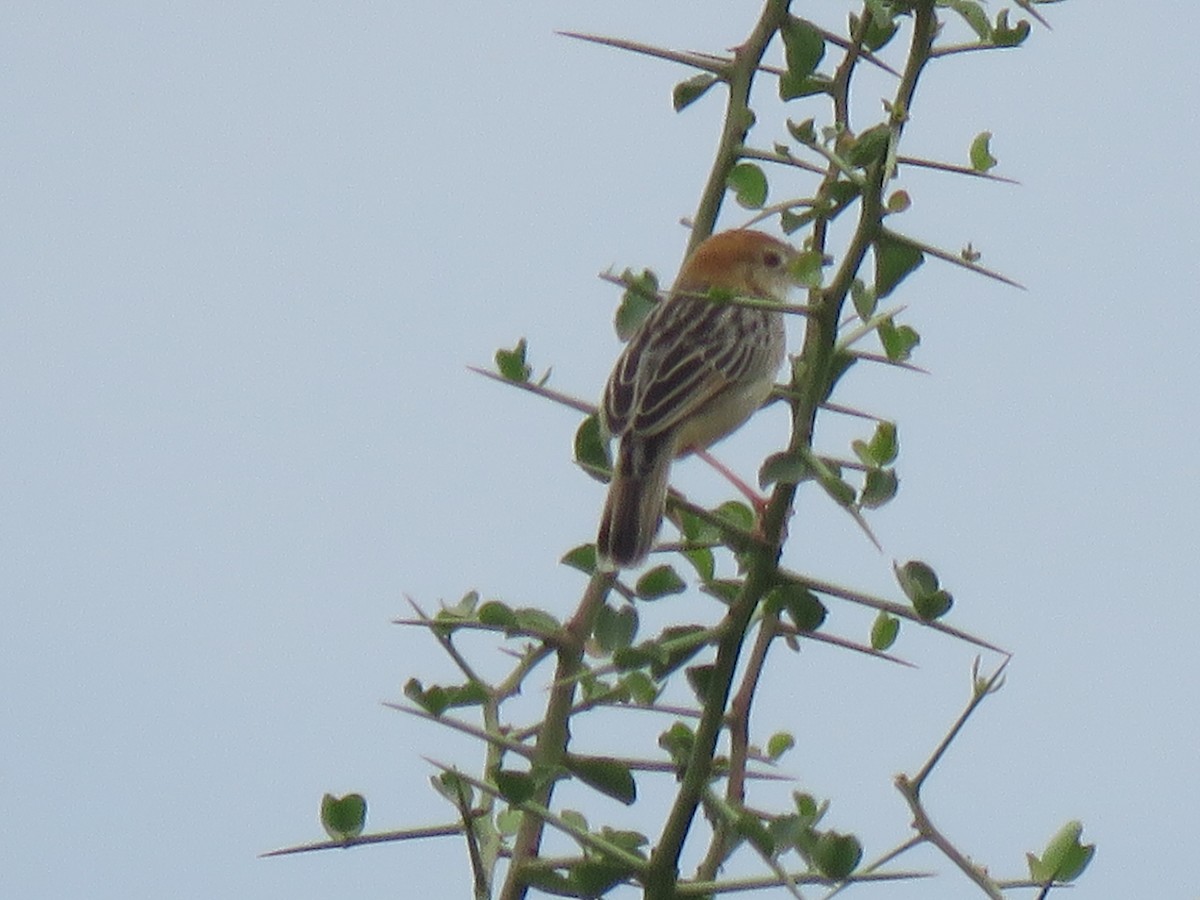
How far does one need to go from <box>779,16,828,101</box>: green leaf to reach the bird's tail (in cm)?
70

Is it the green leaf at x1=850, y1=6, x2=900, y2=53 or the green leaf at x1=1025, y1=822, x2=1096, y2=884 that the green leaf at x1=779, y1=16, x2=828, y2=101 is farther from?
the green leaf at x1=1025, y1=822, x2=1096, y2=884

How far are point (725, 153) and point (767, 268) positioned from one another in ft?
12.3

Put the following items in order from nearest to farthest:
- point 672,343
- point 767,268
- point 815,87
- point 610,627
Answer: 1. point 610,627
2. point 815,87
3. point 672,343
4. point 767,268

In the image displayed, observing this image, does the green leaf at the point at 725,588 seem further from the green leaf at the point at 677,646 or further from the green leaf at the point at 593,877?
the green leaf at the point at 593,877

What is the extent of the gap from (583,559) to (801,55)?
886 millimetres

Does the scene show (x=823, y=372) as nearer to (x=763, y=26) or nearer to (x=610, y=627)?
(x=610, y=627)

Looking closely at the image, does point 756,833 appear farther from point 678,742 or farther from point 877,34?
point 877,34

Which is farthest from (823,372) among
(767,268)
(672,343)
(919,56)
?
(767,268)

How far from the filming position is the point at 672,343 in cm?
527

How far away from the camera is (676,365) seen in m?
5.15

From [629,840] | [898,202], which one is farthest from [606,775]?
[898,202]

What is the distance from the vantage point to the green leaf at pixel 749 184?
290 centimetres

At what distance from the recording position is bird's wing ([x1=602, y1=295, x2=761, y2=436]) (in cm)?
480

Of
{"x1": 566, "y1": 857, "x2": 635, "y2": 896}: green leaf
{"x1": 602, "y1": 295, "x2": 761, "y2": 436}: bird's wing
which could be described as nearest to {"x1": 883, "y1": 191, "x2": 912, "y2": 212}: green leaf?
{"x1": 566, "y1": 857, "x2": 635, "y2": 896}: green leaf
